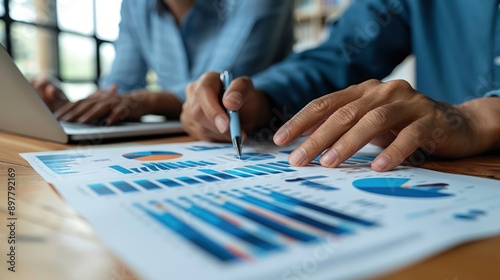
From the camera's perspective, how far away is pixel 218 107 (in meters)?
0.60

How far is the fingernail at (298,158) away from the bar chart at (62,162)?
0.71ft

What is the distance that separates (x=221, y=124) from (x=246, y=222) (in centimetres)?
34

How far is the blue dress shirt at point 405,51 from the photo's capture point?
797mm

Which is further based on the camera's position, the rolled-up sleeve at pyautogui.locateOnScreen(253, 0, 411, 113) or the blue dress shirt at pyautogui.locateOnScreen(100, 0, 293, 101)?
the blue dress shirt at pyautogui.locateOnScreen(100, 0, 293, 101)

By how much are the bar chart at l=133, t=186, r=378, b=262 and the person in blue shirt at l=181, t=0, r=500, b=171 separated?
0.53ft

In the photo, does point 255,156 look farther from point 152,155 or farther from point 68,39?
point 68,39

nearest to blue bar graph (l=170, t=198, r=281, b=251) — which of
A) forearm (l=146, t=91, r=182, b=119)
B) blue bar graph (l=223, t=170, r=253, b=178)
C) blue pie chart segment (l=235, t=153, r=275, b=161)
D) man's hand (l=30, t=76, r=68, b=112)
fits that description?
blue bar graph (l=223, t=170, r=253, b=178)

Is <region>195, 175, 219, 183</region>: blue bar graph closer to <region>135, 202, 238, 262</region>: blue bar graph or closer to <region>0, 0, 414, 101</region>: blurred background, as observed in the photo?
<region>135, 202, 238, 262</region>: blue bar graph

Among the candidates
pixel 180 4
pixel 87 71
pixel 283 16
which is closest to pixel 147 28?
pixel 180 4

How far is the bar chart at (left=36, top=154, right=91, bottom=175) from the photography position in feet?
1.35

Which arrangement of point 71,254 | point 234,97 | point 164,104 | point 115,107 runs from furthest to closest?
1. point 164,104
2. point 115,107
3. point 234,97
4. point 71,254

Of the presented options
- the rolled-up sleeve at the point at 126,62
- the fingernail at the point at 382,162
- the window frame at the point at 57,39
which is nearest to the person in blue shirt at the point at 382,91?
the fingernail at the point at 382,162

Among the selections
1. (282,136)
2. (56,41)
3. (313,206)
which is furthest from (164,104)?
(56,41)

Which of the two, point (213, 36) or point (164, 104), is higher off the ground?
point (213, 36)
